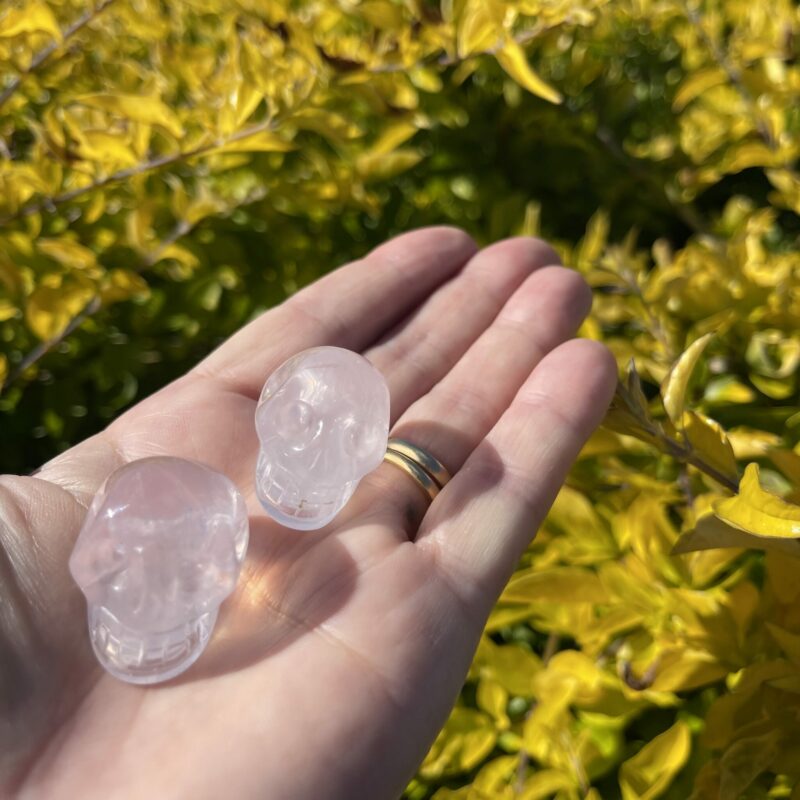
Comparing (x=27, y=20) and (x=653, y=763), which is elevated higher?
(x=27, y=20)

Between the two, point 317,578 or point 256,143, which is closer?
point 317,578

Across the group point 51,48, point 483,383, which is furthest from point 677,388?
point 51,48

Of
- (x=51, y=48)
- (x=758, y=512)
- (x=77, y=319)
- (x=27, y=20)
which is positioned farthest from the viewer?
(x=77, y=319)

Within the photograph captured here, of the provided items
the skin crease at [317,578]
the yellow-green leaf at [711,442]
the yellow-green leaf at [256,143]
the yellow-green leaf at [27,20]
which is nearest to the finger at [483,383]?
the skin crease at [317,578]

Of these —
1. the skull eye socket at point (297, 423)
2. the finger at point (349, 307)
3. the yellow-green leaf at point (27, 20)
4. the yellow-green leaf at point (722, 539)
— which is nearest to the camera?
the yellow-green leaf at point (722, 539)

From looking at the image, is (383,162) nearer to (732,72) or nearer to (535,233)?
A: (535,233)

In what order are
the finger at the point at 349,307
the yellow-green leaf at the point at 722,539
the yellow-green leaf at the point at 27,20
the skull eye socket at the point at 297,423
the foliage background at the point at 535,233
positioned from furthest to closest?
the finger at the point at 349,307
the yellow-green leaf at the point at 27,20
the skull eye socket at the point at 297,423
the foliage background at the point at 535,233
the yellow-green leaf at the point at 722,539

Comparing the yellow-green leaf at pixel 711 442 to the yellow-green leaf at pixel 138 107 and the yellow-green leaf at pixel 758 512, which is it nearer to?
the yellow-green leaf at pixel 758 512

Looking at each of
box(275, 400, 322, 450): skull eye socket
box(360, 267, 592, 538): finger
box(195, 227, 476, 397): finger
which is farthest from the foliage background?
box(275, 400, 322, 450): skull eye socket

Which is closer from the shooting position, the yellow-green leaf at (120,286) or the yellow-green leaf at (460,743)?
the yellow-green leaf at (460,743)
